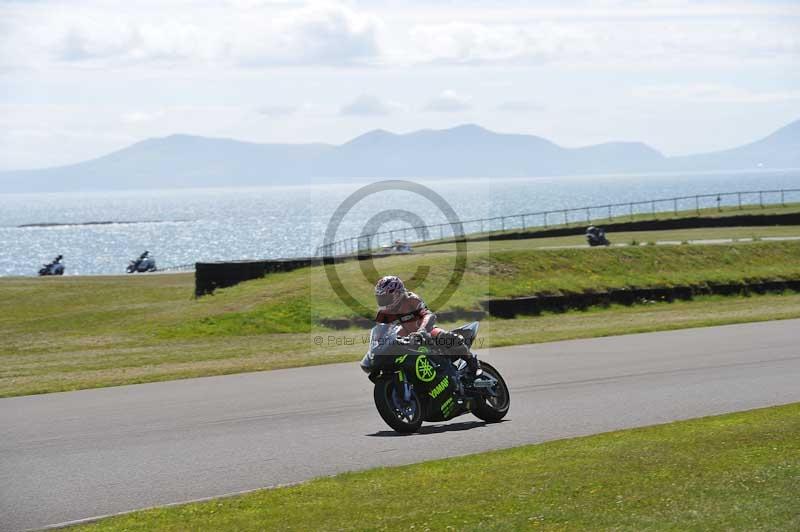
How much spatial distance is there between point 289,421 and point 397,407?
166 centimetres

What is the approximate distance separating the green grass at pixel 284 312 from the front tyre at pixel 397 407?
6.90 metres

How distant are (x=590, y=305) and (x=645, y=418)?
55.3ft

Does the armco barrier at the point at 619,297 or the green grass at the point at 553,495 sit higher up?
the green grass at the point at 553,495

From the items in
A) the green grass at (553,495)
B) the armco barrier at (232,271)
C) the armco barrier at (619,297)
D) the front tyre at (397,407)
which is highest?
the armco barrier at (232,271)

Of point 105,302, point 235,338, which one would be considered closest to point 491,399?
point 235,338

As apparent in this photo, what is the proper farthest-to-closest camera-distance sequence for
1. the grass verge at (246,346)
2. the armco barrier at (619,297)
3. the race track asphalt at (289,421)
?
the armco barrier at (619,297), the grass verge at (246,346), the race track asphalt at (289,421)

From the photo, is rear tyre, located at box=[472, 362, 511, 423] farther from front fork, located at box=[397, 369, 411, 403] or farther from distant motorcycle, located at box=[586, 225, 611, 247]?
distant motorcycle, located at box=[586, 225, 611, 247]

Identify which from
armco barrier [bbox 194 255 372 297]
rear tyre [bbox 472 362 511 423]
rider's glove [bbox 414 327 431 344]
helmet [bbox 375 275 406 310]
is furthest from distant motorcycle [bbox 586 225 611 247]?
helmet [bbox 375 275 406 310]

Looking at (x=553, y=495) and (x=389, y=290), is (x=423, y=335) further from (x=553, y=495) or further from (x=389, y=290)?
(x=553, y=495)

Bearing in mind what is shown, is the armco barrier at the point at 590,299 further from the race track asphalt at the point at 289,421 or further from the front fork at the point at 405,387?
the front fork at the point at 405,387

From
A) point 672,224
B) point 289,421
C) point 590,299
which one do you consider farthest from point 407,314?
point 672,224

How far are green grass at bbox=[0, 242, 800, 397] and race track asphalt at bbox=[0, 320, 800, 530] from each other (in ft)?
8.38

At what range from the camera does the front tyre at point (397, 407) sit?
11.8 meters

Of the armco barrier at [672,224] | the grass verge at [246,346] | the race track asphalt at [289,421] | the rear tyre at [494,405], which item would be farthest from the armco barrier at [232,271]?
the armco barrier at [672,224]
